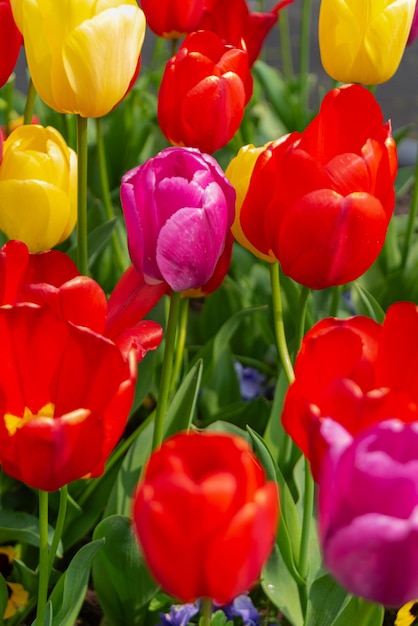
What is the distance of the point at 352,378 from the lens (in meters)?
0.78

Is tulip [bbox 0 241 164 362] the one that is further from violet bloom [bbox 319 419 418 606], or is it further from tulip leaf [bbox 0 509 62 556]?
tulip leaf [bbox 0 509 62 556]

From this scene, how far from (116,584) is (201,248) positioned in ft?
1.63

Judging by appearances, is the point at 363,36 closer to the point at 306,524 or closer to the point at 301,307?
the point at 301,307

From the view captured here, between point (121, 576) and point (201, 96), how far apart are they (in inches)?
22.4

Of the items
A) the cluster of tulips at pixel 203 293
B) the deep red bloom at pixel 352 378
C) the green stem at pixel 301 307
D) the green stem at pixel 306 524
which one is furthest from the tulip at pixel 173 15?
the deep red bloom at pixel 352 378

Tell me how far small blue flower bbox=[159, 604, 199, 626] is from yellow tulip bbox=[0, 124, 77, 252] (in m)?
0.46

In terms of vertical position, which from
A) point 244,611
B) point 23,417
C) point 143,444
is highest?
point 23,417

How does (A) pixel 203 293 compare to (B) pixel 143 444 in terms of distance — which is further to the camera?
(B) pixel 143 444

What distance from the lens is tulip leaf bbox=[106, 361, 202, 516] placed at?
3.93ft

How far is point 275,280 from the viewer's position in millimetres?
1146

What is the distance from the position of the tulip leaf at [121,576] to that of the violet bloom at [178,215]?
1.09 feet

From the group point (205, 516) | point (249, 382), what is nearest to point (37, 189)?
point (205, 516)

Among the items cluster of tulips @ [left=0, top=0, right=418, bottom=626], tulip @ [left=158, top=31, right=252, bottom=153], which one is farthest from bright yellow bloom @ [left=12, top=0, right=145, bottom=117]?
tulip @ [left=158, top=31, right=252, bottom=153]

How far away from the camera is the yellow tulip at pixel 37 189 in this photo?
113 cm
